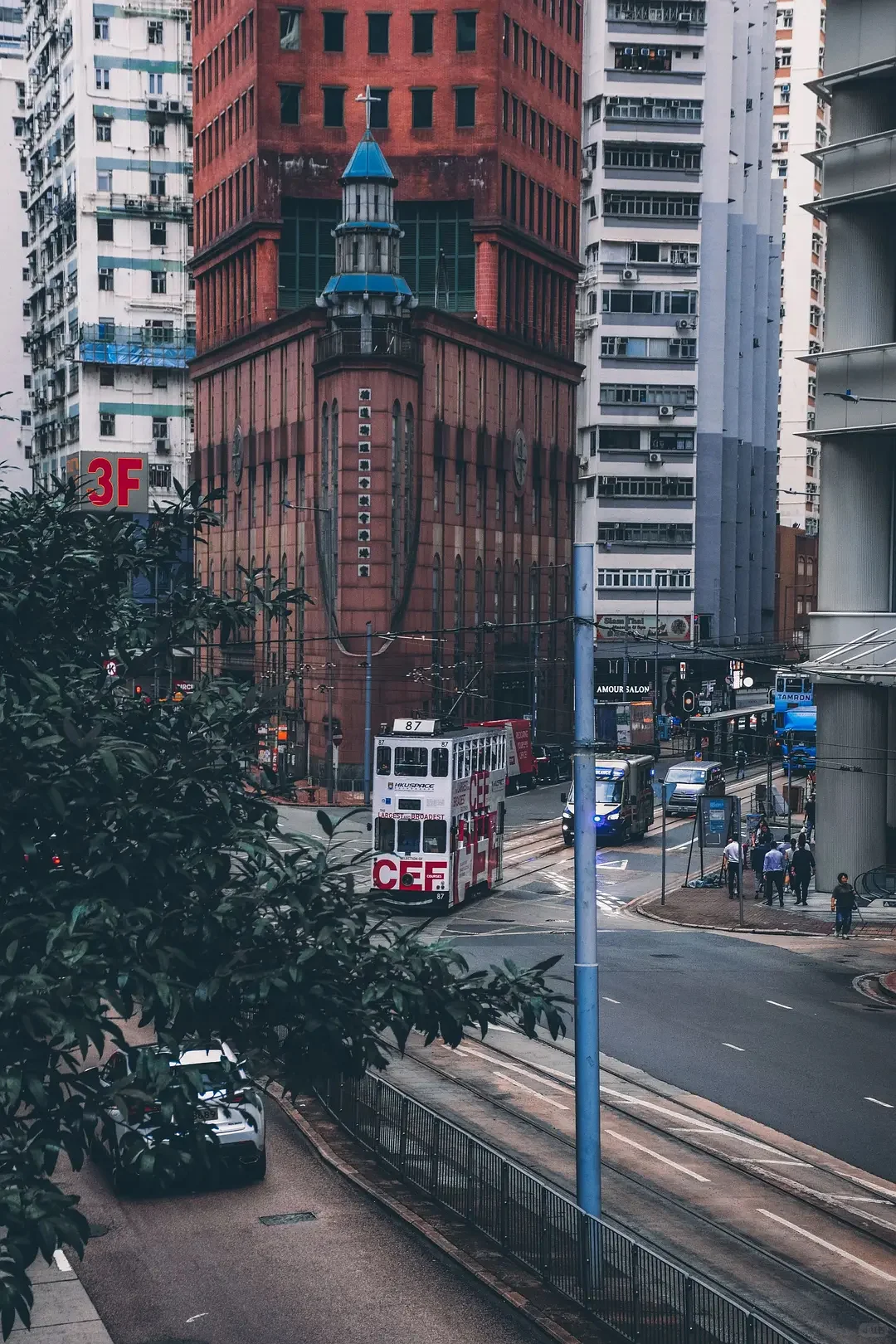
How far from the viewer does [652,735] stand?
90.6 meters

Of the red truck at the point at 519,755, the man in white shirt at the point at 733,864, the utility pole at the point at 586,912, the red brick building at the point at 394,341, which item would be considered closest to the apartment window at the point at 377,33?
the red brick building at the point at 394,341

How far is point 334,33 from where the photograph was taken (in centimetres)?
9212

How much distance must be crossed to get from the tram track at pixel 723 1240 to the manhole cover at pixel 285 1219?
285 cm

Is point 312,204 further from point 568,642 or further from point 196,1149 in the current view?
point 196,1149

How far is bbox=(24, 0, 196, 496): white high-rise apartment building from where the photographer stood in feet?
366

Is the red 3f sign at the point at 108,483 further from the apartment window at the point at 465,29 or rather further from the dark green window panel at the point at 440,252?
the apartment window at the point at 465,29

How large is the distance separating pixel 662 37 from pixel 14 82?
175 feet

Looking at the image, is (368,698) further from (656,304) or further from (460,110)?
(656,304)

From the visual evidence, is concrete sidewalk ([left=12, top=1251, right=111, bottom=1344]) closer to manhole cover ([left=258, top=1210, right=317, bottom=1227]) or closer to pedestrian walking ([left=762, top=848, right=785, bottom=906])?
manhole cover ([left=258, top=1210, right=317, bottom=1227])

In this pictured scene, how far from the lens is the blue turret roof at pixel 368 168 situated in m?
82.5

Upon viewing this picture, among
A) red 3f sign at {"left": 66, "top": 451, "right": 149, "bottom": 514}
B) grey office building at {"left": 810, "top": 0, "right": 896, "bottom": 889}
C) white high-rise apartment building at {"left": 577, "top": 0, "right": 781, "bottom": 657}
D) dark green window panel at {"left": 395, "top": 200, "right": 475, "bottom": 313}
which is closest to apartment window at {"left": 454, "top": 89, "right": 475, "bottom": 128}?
dark green window panel at {"left": 395, "top": 200, "right": 475, "bottom": 313}

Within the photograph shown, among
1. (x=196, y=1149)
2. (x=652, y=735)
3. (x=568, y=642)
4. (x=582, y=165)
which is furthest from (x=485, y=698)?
(x=196, y=1149)

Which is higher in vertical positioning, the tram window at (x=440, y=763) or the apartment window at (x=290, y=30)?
the apartment window at (x=290, y=30)

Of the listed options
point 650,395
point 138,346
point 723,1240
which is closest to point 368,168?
point 138,346
